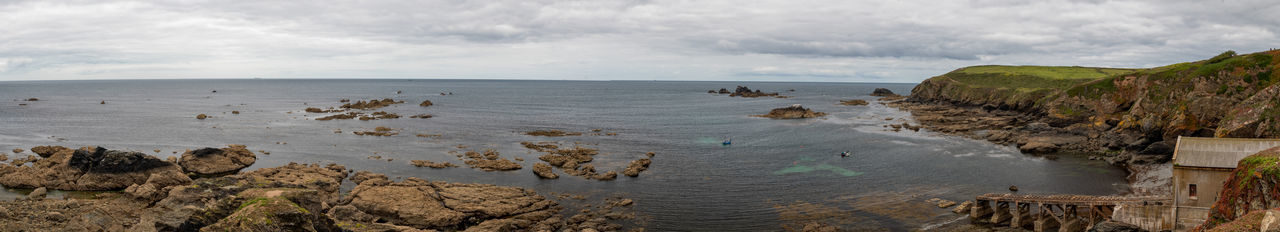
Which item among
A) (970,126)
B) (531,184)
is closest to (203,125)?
(531,184)

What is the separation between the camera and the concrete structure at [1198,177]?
116 ft

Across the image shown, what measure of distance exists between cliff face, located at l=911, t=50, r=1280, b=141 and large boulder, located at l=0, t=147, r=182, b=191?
3629 inches

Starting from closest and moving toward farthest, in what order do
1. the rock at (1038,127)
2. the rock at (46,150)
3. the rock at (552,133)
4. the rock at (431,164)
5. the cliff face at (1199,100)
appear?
1. the rock at (431,164)
2. the rock at (46,150)
3. the cliff face at (1199,100)
4. the rock at (1038,127)
5. the rock at (552,133)

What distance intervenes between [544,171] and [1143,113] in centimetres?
7042

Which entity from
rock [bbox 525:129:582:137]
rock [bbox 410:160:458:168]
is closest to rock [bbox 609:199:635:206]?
rock [bbox 410:160:458:168]

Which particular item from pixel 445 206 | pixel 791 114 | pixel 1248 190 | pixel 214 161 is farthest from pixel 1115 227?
pixel 791 114

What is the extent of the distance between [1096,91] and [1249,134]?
3119 centimetres

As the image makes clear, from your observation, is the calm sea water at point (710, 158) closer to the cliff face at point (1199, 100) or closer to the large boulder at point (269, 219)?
the cliff face at point (1199, 100)

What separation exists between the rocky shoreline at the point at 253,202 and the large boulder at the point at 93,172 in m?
0.07

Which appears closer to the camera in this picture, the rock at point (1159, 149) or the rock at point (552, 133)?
the rock at point (1159, 149)

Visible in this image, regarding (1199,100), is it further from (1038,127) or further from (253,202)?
(253,202)

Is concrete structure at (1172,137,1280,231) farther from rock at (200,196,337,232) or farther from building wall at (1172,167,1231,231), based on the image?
rock at (200,196,337,232)

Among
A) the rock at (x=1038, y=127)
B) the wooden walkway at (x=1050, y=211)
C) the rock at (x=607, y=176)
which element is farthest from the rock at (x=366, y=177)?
the rock at (x=1038, y=127)

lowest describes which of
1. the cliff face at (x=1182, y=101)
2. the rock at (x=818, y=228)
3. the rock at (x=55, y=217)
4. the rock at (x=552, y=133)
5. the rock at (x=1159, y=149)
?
the rock at (x=818, y=228)
